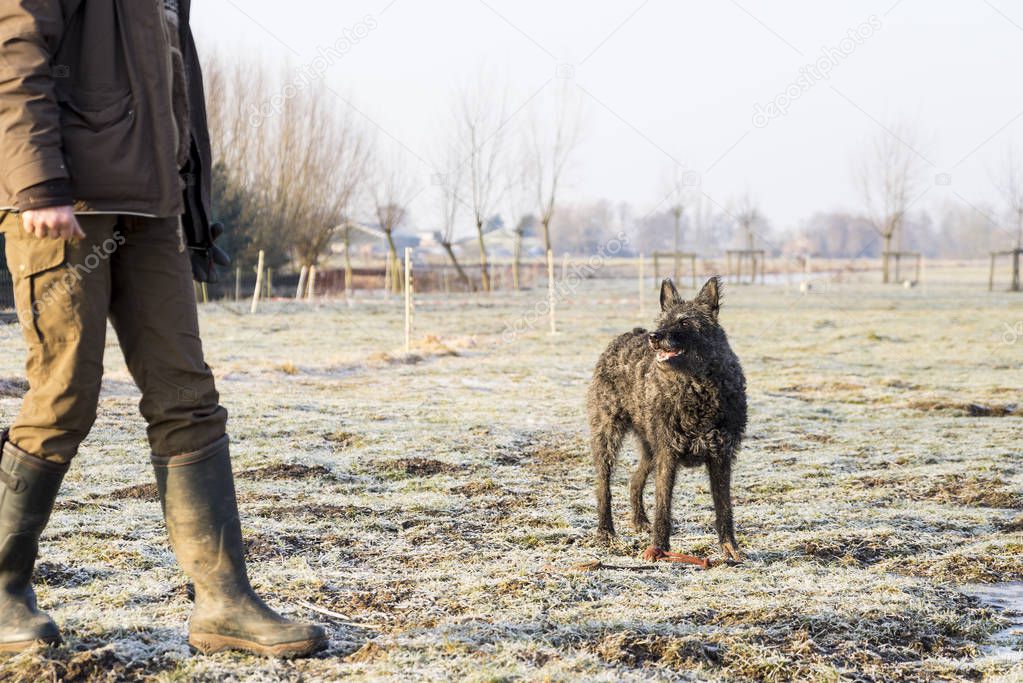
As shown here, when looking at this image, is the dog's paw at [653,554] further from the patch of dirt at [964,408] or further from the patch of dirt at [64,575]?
the patch of dirt at [964,408]

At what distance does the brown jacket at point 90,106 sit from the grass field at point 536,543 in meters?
1.32

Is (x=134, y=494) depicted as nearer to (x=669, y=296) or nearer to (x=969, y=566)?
(x=669, y=296)

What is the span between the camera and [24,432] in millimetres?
2834

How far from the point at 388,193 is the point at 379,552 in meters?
41.7

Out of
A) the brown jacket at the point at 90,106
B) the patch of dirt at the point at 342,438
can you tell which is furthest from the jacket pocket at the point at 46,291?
the patch of dirt at the point at 342,438

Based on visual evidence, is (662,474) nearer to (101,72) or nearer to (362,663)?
(362,663)

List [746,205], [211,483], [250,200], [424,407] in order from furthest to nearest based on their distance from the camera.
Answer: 1. [746,205]
2. [250,200]
3. [424,407]
4. [211,483]

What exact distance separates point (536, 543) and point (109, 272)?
8.31 ft

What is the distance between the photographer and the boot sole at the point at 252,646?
9.62ft

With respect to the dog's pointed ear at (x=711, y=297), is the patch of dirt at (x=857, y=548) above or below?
below

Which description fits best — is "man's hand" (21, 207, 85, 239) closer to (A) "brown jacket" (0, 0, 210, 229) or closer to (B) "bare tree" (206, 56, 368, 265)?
(A) "brown jacket" (0, 0, 210, 229)

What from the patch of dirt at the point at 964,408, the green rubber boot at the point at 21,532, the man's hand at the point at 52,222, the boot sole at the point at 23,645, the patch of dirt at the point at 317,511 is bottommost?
the patch of dirt at the point at 964,408

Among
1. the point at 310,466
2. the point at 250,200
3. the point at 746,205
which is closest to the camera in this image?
the point at 310,466

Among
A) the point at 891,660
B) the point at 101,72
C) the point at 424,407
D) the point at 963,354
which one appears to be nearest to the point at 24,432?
the point at 101,72
